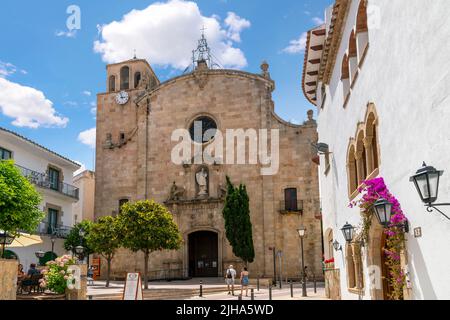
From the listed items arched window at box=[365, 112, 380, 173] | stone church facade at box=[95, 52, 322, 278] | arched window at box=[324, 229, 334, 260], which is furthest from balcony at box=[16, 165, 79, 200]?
arched window at box=[365, 112, 380, 173]

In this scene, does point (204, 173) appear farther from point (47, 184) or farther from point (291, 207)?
point (47, 184)

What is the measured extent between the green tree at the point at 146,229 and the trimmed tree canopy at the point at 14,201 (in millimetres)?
5745

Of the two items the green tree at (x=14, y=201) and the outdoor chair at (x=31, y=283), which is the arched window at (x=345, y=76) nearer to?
the outdoor chair at (x=31, y=283)

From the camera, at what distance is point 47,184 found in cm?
3416

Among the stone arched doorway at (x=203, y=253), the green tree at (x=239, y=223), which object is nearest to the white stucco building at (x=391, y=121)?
the green tree at (x=239, y=223)

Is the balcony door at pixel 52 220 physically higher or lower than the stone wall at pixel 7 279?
higher

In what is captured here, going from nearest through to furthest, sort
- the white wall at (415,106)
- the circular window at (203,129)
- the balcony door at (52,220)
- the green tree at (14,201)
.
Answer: the white wall at (415,106)
the green tree at (14,201)
the balcony door at (52,220)
the circular window at (203,129)

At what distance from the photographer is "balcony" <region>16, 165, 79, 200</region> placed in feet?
104

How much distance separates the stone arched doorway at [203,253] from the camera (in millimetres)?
34094

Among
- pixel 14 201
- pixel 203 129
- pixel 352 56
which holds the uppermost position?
pixel 203 129

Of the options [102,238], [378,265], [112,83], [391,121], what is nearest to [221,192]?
[102,238]

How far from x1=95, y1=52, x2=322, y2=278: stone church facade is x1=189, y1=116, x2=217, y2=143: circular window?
108 mm

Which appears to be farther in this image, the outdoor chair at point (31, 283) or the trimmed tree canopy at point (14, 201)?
the trimmed tree canopy at point (14, 201)

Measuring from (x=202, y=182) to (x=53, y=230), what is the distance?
34.8ft
